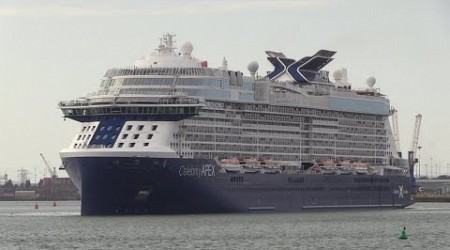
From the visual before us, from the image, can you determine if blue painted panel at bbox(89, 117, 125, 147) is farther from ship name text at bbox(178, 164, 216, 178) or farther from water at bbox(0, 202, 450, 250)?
water at bbox(0, 202, 450, 250)

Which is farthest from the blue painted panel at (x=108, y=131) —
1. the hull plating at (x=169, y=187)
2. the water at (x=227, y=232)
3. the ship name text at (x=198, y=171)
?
the water at (x=227, y=232)

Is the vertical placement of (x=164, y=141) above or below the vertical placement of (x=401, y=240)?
above

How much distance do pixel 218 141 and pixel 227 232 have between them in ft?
79.9

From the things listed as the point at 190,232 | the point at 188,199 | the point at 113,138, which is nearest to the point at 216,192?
the point at 188,199

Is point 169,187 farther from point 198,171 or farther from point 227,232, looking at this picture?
point 227,232

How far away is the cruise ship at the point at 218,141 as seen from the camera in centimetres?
10812

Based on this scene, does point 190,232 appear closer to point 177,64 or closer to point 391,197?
point 177,64

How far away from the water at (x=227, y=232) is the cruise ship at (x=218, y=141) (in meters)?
2.46

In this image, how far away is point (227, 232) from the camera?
305ft

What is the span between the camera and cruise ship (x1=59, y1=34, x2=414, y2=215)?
108125 millimetres

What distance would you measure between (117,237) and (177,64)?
29573 mm

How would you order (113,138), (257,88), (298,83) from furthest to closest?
1. (298,83)
2. (257,88)
3. (113,138)

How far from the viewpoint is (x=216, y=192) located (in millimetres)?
111562

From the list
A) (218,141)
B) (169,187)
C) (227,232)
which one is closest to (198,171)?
(169,187)
